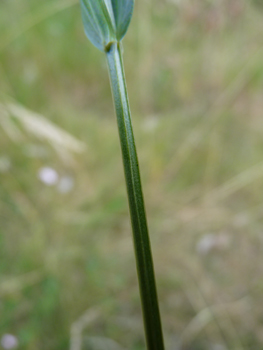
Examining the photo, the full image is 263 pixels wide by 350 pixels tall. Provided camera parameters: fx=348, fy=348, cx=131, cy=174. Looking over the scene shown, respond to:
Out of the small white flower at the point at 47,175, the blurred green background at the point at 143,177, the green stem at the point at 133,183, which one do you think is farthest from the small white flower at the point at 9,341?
the green stem at the point at 133,183

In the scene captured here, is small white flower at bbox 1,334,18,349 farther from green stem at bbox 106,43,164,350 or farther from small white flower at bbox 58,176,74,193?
green stem at bbox 106,43,164,350

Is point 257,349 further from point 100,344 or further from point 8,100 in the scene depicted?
point 8,100

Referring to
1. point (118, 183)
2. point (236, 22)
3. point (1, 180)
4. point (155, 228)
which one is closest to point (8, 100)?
point (1, 180)

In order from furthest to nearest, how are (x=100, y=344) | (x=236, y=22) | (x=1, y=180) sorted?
1. (x=236, y=22)
2. (x=1, y=180)
3. (x=100, y=344)

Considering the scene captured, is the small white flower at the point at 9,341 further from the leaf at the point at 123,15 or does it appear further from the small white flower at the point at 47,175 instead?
the leaf at the point at 123,15

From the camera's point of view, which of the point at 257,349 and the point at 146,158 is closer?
the point at 257,349

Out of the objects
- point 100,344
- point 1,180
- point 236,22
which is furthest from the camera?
point 236,22

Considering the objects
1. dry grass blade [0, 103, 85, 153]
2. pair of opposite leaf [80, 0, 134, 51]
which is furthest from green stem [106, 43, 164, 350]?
dry grass blade [0, 103, 85, 153]

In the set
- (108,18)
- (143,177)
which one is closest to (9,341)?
(143,177)
